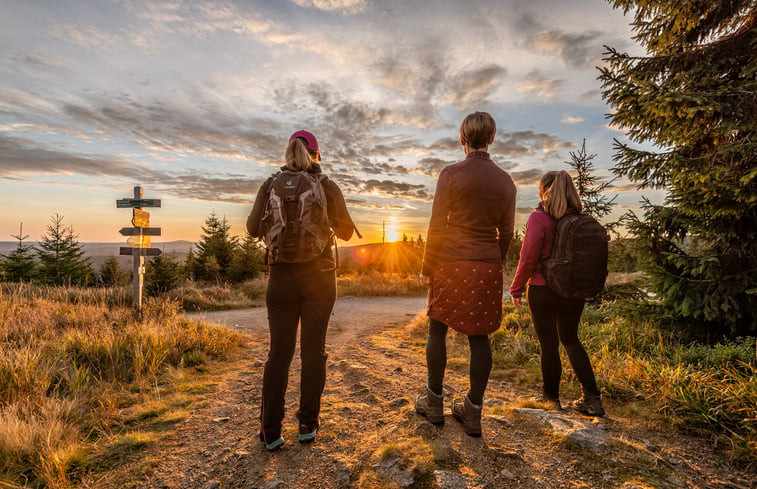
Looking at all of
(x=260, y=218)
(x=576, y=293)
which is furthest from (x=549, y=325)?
(x=260, y=218)

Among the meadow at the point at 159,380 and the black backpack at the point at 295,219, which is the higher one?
the black backpack at the point at 295,219

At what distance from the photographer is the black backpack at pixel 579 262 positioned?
9.89 ft

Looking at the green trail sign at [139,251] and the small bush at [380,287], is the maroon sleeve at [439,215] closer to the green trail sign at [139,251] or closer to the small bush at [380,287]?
the green trail sign at [139,251]

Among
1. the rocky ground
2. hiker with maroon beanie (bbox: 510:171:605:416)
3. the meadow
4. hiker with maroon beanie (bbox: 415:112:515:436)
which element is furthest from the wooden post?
hiker with maroon beanie (bbox: 510:171:605:416)

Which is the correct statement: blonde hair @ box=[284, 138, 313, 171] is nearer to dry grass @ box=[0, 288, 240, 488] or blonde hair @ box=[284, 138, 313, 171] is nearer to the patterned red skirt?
the patterned red skirt

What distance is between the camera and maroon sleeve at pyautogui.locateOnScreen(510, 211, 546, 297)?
10.4 feet

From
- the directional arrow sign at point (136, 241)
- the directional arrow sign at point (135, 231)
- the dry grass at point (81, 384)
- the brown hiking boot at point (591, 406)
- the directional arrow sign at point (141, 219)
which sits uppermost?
the directional arrow sign at point (141, 219)

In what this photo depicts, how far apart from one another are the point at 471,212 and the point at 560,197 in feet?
3.94

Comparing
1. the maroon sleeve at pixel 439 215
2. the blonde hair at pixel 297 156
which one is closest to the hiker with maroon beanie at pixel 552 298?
the maroon sleeve at pixel 439 215

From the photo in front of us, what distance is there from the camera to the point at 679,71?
4879 millimetres

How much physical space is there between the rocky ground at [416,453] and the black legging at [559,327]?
45 cm

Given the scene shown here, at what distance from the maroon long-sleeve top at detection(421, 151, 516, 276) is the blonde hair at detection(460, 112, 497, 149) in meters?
0.09

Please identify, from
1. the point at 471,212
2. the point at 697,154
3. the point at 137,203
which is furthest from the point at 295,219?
the point at 137,203

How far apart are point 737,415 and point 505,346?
3.10 metres
